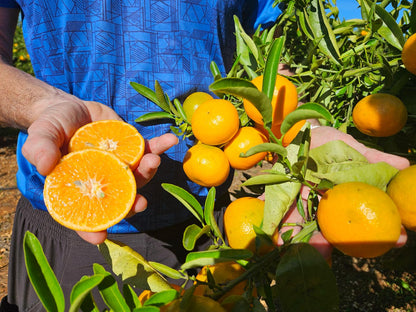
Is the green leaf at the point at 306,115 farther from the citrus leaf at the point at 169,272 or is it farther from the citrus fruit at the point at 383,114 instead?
the citrus leaf at the point at 169,272

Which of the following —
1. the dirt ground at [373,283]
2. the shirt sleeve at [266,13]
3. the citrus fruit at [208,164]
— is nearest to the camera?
the citrus fruit at [208,164]

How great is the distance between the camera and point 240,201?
0.65 meters

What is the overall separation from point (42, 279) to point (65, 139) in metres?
0.44

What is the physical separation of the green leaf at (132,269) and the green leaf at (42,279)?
14cm

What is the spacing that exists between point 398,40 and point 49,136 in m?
0.82

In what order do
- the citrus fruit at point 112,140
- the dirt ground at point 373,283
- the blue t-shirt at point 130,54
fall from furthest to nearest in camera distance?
the dirt ground at point 373,283 → the blue t-shirt at point 130,54 → the citrus fruit at point 112,140

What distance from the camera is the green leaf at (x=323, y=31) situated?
771mm

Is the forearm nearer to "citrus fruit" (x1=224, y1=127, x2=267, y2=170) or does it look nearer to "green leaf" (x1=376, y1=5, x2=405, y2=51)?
"citrus fruit" (x1=224, y1=127, x2=267, y2=170)

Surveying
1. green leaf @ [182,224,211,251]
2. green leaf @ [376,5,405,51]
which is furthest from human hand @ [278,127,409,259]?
green leaf @ [376,5,405,51]

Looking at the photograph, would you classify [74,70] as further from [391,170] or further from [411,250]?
[411,250]

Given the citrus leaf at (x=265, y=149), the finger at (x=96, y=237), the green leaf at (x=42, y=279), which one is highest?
the citrus leaf at (x=265, y=149)

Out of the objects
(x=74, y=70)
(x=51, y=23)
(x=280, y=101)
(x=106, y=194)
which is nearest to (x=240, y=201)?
(x=280, y=101)

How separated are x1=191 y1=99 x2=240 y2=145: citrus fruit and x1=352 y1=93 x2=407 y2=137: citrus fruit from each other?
290 mm

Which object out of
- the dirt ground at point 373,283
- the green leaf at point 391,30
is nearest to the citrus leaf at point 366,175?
the green leaf at point 391,30
